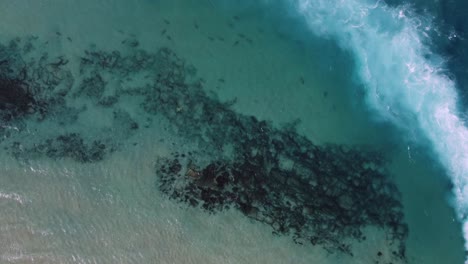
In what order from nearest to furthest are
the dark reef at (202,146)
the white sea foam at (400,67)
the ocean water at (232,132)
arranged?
the ocean water at (232,132)
the dark reef at (202,146)
the white sea foam at (400,67)

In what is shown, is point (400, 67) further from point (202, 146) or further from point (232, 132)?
point (202, 146)

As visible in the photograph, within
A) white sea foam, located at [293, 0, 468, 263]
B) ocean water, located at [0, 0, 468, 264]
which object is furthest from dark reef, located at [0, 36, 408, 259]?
white sea foam, located at [293, 0, 468, 263]

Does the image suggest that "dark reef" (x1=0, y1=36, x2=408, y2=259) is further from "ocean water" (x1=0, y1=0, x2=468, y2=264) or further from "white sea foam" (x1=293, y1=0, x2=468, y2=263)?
"white sea foam" (x1=293, y1=0, x2=468, y2=263)

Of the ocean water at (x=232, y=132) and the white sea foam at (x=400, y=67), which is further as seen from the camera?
the white sea foam at (x=400, y=67)

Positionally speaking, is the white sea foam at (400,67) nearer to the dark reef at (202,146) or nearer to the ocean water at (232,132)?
the ocean water at (232,132)

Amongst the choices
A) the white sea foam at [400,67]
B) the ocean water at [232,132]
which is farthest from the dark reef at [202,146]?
the white sea foam at [400,67]
